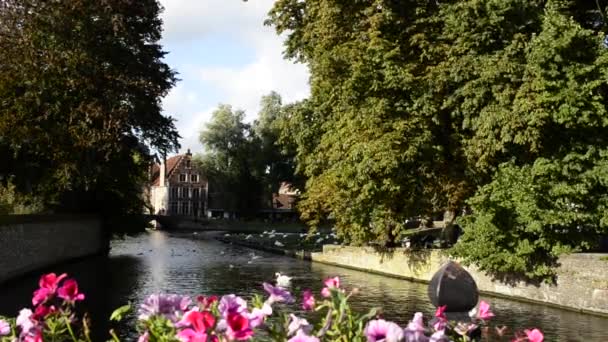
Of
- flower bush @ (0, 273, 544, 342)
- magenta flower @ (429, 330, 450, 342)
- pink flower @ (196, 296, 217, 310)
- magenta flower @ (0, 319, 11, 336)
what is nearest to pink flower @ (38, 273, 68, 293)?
flower bush @ (0, 273, 544, 342)

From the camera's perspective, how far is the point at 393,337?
325 cm

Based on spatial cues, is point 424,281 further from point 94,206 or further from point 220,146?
point 220,146

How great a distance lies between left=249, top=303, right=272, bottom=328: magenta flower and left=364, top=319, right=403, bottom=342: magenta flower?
1.62 ft

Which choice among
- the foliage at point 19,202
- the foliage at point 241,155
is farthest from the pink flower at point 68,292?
the foliage at point 241,155

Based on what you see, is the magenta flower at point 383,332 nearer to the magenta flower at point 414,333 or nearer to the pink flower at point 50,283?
the magenta flower at point 414,333

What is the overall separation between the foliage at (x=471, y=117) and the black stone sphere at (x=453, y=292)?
656 inches

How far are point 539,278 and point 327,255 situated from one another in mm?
16386

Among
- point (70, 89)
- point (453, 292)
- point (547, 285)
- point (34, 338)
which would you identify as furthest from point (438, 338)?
point (70, 89)

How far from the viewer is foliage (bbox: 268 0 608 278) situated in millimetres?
21203

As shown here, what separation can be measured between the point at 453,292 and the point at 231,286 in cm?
2053

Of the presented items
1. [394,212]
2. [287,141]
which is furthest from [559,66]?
[287,141]

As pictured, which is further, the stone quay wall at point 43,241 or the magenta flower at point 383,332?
the stone quay wall at point 43,241

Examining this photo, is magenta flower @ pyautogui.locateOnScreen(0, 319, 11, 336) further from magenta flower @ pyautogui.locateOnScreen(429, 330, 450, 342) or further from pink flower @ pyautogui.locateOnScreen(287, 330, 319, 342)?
magenta flower @ pyautogui.locateOnScreen(429, 330, 450, 342)

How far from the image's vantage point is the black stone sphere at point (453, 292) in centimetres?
504
